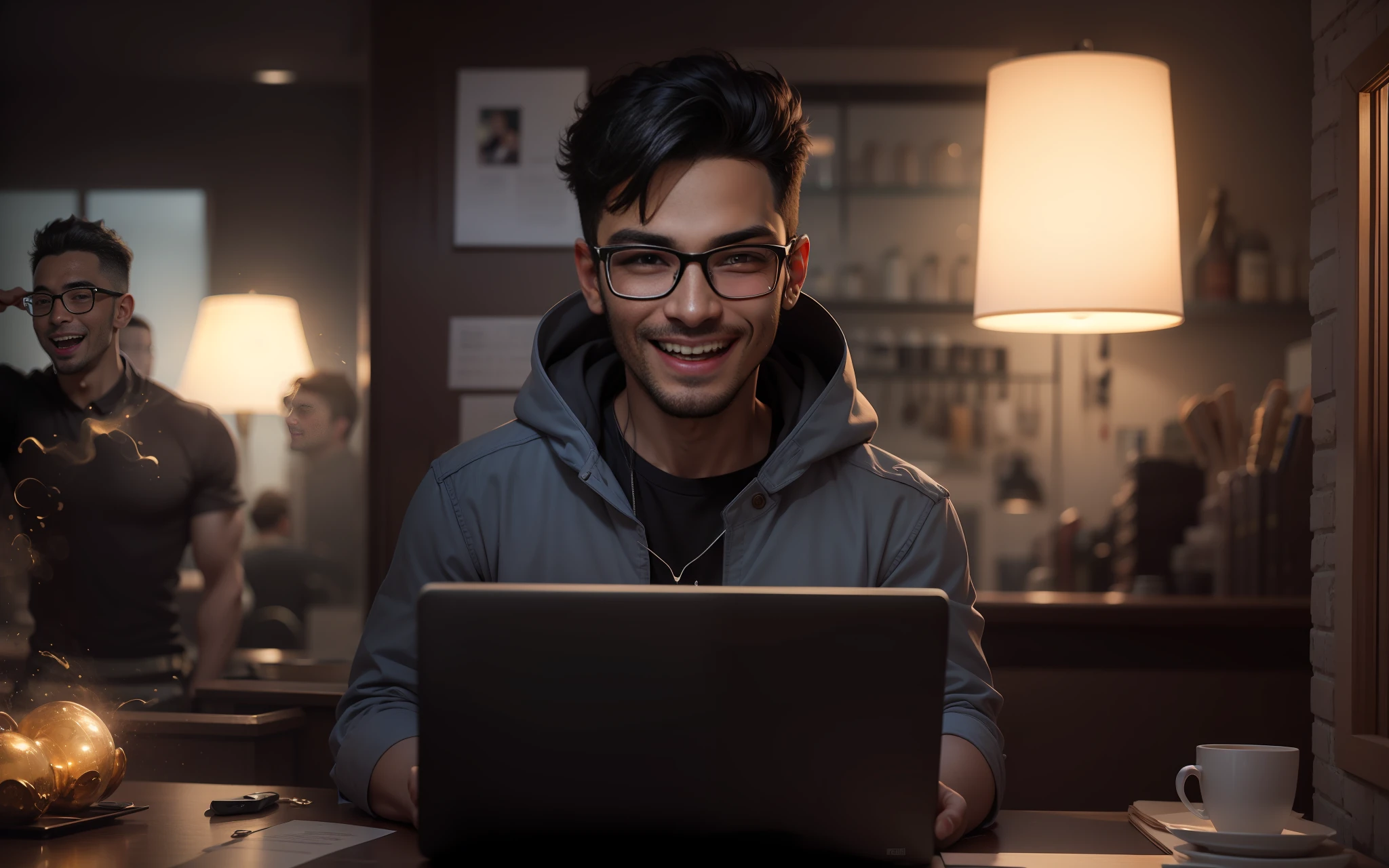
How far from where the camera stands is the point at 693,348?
142 centimetres

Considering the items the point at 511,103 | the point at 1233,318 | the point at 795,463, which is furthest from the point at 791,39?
the point at 795,463

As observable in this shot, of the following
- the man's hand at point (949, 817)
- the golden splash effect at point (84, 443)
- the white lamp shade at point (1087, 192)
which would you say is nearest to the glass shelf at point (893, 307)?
the white lamp shade at point (1087, 192)

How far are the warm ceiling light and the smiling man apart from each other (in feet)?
7.91

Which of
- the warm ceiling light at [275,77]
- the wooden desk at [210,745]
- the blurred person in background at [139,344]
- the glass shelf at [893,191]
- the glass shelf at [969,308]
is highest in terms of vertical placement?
the warm ceiling light at [275,77]

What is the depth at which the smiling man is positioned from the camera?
4.58 ft

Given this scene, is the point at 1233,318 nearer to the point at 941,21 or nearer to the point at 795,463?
the point at 941,21

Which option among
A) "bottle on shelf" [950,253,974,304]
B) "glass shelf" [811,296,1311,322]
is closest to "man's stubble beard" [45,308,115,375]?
"glass shelf" [811,296,1311,322]

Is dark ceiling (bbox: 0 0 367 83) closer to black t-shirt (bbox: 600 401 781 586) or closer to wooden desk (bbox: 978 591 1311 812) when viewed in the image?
black t-shirt (bbox: 600 401 781 586)

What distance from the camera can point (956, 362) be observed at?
421 centimetres

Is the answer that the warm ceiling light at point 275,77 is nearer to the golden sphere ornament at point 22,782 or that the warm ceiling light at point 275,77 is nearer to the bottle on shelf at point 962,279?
the bottle on shelf at point 962,279

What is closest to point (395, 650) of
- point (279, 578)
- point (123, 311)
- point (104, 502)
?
point (123, 311)

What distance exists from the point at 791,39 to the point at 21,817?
283 cm

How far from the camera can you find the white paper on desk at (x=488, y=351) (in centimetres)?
324

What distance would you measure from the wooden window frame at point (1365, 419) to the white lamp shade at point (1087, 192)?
52 cm
